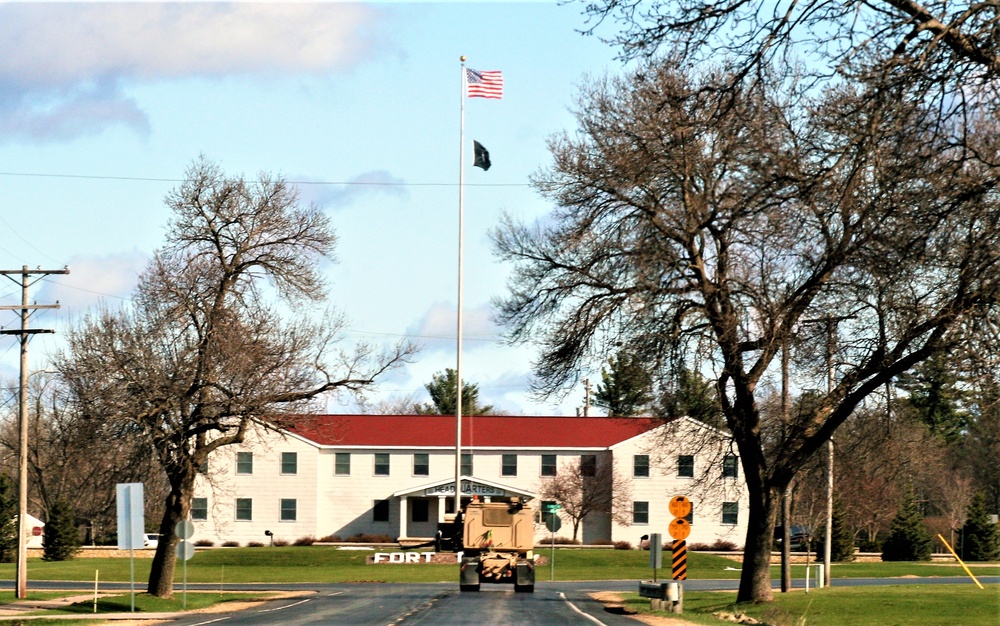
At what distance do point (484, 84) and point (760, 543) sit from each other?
23.3 meters

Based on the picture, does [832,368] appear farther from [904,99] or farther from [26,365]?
[26,365]

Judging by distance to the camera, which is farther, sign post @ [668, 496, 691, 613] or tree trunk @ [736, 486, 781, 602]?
tree trunk @ [736, 486, 781, 602]

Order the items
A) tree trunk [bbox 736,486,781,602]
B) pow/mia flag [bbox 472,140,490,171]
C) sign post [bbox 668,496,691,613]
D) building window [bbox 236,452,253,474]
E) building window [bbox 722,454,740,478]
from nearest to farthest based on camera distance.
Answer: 1. sign post [bbox 668,496,691,613]
2. tree trunk [bbox 736,486,781,602]
3. building window [bbox 722,454,740,478]
4. pow/mia flag [bbox 472,140,490,171]
5. building window [bbox 236,452,253,474]

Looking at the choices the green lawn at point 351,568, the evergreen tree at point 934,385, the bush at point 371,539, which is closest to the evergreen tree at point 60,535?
the green lawn at point 351,568

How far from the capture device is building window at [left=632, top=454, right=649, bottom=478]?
75688 mm

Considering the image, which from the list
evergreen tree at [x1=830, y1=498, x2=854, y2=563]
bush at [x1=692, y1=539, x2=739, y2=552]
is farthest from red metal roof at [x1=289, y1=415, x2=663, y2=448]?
evergreen tree at [x1=830, y1=498, x2=854, y2=563]

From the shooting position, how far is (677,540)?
3123 centimetres

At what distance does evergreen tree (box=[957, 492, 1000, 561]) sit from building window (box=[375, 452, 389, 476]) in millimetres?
35358

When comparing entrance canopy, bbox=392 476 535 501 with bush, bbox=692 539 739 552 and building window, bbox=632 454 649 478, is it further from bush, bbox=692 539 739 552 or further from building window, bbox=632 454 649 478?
bush, bbox=692 539 739 552

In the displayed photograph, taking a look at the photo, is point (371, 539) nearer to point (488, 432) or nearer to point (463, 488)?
point (463, 488)

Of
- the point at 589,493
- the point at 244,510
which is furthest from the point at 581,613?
the point at 244,510

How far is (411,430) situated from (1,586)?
117 feet

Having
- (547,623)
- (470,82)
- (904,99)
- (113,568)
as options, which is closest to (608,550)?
(113,568)

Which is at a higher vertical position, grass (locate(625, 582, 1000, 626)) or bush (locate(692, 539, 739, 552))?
grass (locate(625, 582, 1000, 626))
